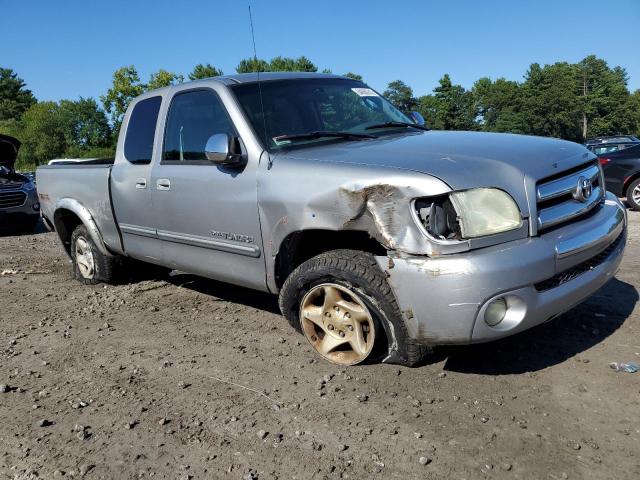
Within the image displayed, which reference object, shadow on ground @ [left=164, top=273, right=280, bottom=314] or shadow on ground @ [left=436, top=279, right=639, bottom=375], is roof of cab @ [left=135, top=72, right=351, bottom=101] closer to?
shadow on ground @ [left=164, top=273, right=280, bottom=314]

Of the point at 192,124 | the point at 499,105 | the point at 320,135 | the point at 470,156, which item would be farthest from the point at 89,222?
the point at 499,105

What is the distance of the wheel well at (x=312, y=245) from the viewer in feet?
11.3

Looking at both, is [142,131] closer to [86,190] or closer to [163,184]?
[163,184]

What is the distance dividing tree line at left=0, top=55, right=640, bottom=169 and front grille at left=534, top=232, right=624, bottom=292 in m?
66.0

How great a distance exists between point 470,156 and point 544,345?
4.58 ft

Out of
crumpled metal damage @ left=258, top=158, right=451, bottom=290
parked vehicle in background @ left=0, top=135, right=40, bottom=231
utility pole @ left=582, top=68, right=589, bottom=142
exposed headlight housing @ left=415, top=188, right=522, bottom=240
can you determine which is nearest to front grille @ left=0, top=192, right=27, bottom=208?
parked vehicle in background @ left=0, top=135, right=40, bottom=231

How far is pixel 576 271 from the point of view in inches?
125

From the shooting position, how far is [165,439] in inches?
112

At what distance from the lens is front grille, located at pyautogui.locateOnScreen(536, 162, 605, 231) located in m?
3.05

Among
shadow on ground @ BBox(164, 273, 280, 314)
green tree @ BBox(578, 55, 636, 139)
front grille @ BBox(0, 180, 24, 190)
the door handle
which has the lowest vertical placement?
green tree @ BBox(578, 55, 636, 139)

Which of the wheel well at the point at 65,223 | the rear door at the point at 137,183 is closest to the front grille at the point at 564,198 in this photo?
the rear door at the point at 137,183

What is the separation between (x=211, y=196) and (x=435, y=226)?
5.76 ft

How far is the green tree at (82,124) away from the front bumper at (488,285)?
81.7m

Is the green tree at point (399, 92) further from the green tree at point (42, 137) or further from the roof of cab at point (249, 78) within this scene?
the roof of cab at point (249, 78)
